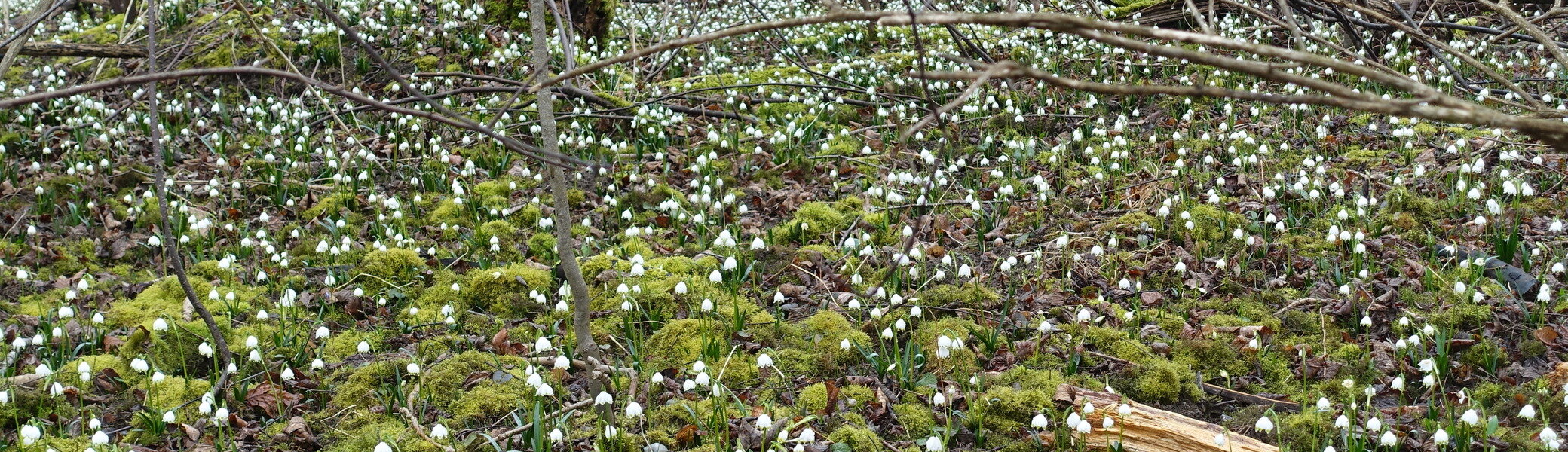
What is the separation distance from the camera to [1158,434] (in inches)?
129

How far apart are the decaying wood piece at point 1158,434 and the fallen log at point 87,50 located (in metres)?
7.12

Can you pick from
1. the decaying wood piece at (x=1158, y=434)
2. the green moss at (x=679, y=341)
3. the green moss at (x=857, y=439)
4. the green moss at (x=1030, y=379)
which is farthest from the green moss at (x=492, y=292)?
the decaying wood piece at (x=1158, y=434)

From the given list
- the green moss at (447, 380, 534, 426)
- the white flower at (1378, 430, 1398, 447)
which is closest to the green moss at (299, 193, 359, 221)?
the green moss at (447, 380, 534, 426)

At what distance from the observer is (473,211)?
18.4 ft

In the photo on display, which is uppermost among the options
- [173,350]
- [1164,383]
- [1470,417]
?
[1470,417]

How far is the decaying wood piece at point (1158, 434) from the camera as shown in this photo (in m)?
3.20

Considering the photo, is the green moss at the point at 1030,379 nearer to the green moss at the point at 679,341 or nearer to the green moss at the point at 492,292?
the green moss at the point at 679,341

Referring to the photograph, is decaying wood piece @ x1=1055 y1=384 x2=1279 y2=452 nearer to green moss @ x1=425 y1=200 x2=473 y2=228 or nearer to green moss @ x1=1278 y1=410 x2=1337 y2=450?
green moss @ x1=1278 y1=410 x2=1337 y2=450

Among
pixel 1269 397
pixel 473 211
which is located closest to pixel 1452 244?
pixel 1269 397

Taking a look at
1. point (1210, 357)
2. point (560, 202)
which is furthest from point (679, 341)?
A: point (1210, 357)

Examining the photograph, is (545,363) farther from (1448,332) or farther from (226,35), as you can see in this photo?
(226,35)

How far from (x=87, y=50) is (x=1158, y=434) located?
7.70m

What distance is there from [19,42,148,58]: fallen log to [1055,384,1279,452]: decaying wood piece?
7115 millimetres

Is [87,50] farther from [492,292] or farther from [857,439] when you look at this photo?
[857,439]
